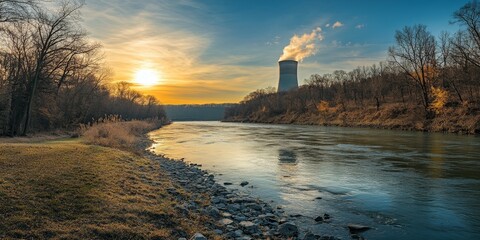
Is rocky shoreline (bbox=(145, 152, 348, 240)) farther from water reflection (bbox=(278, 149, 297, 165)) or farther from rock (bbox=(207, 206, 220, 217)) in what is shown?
water reflection (bbox=(278, 149, 297, 165))

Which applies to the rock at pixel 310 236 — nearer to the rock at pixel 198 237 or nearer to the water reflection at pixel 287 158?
the rock at pixel 198 237

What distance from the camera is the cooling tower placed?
11200cm

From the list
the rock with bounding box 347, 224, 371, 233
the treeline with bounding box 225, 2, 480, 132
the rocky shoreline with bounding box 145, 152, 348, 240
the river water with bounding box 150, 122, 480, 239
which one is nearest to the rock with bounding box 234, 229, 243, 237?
the rocky shoreline with bounding box 145, 152, 348, 240

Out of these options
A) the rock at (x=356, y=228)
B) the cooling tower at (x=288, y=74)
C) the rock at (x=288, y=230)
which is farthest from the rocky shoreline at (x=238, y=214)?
the cooling tower at (x=288, y=74)

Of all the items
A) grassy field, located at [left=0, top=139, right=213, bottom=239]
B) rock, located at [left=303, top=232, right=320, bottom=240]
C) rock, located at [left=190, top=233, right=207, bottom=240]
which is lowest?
rock, located at [left=303, top=232, right=320, bottom=240]

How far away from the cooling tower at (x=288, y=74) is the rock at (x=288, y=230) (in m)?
107

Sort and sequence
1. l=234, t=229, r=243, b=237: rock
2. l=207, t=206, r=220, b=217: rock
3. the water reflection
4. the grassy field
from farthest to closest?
the water reflection
l=207, t=206, r=220, b=217: rock
l=234, t=229, r=243, b=237: rock
the grassy field

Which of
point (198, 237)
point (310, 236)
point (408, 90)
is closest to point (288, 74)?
point (408, 90)

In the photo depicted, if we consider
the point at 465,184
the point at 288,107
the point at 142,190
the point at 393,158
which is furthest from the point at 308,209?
the point at 288,107

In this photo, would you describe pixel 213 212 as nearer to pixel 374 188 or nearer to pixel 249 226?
pixel 249 226

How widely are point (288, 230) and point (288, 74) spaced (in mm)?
108050

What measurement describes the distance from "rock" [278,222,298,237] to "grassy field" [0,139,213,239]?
5.73ft

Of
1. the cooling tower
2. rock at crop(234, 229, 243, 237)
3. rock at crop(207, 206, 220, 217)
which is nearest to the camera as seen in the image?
rock at crop(234, 229, 243, 237)

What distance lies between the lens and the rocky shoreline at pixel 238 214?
7.50 meters
